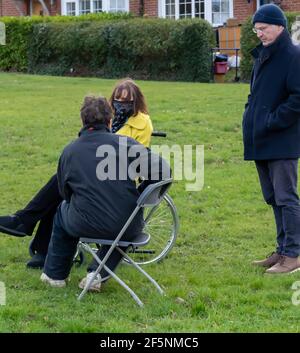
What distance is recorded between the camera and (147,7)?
26703mm

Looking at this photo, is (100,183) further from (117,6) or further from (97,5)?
(97,5)

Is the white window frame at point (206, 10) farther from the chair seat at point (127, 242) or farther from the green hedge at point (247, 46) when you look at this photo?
the chair seat at point (127, 242)

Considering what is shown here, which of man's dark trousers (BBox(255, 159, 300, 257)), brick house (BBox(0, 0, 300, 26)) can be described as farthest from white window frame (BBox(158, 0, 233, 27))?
man's dark trousers (BBox(255, 159, 300, 257))

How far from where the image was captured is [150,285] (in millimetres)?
5969

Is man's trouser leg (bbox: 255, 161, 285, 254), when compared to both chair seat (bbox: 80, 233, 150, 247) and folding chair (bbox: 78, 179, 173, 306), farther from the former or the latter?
chair seat (bbox: 80, 233, 150, 247)

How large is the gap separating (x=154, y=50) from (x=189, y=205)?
43.7ft

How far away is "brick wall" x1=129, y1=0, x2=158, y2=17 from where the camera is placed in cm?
2641

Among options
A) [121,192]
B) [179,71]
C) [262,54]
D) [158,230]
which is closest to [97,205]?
[121,192]

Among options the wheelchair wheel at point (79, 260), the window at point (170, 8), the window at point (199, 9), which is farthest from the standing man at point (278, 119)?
the window at point (170, 8)

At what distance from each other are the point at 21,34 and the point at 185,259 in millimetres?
18757

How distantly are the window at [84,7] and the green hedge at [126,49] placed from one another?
5.44 meters

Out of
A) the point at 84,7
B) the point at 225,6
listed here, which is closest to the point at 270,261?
the point at 225,6

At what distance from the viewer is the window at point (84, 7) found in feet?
94.8

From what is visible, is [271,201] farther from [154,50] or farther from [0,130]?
[154,50]
